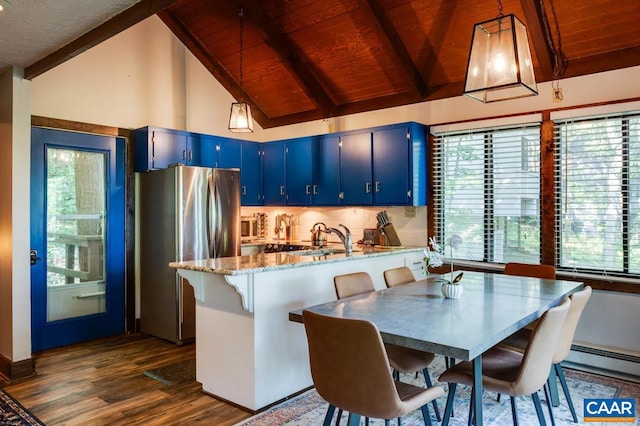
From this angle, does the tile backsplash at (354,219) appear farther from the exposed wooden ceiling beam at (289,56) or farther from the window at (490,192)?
the exposed wooden ceiling beam at (289,56)

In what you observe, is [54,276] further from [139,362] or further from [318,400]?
[318,400]

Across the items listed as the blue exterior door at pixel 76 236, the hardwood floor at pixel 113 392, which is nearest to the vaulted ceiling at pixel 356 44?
the blue exterior door at pixel 76 236

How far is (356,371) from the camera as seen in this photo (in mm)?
1896

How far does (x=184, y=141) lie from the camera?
508 centimetres

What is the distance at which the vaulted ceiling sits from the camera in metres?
3.55

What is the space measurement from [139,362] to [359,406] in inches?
107

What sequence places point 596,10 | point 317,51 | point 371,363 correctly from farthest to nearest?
point 317,51, point 596,10, point 371,363

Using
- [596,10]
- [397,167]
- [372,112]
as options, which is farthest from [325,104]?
[596,10]

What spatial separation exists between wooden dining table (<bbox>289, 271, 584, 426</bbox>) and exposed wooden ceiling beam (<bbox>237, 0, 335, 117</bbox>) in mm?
2931

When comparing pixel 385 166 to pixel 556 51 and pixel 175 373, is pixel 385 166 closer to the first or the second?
pixel 556 51

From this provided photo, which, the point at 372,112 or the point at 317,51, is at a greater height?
the point at 317,51

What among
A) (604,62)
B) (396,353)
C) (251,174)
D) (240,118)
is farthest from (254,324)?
(604,62)

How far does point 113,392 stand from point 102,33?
2480 millimetres

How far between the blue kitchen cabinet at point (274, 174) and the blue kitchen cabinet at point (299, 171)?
0.07m
